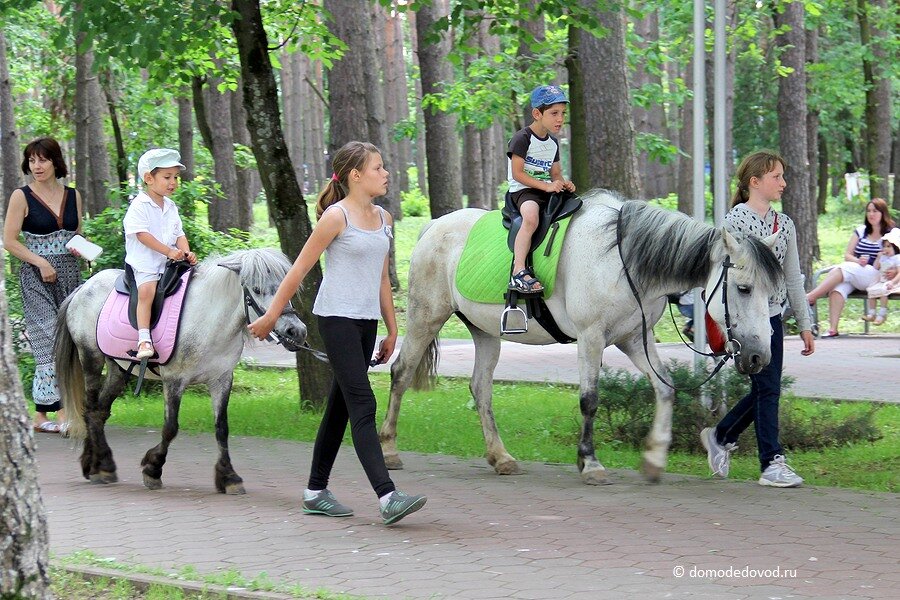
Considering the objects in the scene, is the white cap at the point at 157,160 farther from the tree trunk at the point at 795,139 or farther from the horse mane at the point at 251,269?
the tree trunk at the point at 795,139

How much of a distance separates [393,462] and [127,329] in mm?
2201

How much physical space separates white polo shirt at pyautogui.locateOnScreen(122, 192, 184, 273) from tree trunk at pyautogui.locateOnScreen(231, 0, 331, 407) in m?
3.04

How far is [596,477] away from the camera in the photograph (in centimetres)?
823

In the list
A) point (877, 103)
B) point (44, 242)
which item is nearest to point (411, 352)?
point (44, 242)

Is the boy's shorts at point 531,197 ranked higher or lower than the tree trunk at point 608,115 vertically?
lower

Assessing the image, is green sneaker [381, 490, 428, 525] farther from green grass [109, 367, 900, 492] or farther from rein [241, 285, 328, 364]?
green grass [109, 367, 900, 492]

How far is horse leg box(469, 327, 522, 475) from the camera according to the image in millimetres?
8836

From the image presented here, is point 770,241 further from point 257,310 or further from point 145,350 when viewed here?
point 145,350

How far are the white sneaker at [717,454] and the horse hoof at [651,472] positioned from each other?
46 centimetres

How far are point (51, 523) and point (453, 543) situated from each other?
8.30ft

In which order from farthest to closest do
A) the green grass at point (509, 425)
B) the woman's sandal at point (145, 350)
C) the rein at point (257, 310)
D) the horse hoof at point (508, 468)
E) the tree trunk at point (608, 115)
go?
the tree trunk at point (608, 115) → the green grass at point (509, 425) → the horse hoof at point (508, 468) → the woman's sandal at point (145, 350) → the rein at point (257, 310)

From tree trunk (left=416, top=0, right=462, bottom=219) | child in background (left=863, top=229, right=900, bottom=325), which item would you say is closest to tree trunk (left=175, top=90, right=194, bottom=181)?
tree trunk (left=416, top=0, right=462, bottom=219)

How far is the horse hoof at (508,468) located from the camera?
8789 mm

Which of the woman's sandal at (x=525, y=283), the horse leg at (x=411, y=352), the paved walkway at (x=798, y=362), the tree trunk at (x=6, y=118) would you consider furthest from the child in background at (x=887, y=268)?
the tree trunk at (x=6, y=118)
